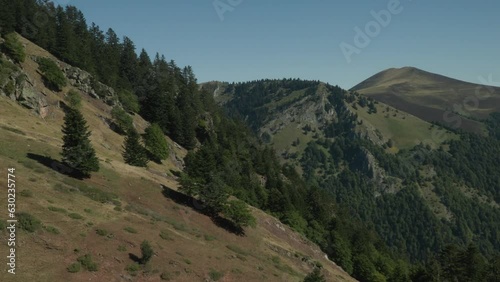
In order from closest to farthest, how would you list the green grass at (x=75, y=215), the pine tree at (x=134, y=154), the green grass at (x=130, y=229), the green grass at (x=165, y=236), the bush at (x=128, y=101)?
the green grass at (x=75, y=215)
the green grass at (x=130, y=229)
the green grass at (x=165, y=236)
the pine tree at (x=134, y=154)
the bush at (x=128, y=101)

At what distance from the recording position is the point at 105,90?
104 metres

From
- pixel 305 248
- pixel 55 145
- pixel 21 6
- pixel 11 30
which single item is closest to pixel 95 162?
pixel 55 145

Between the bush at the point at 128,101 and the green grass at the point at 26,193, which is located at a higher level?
the bush at the point at 128,101

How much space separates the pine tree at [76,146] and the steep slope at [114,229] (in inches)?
78.1

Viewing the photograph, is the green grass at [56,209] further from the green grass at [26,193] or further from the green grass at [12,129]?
the green grass at [12,129]

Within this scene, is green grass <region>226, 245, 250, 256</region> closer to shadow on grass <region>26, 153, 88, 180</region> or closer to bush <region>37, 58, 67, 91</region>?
shadow on grass <region>26, 153, 88, 180</region>

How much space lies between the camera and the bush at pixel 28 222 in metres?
31.8

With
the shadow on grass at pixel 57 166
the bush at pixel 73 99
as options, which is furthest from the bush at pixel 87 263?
the bush at pixel 73 99

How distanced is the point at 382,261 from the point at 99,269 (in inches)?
3581

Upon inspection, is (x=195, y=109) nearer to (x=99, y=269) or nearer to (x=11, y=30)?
(x=11, y=30)

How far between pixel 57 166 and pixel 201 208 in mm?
22286

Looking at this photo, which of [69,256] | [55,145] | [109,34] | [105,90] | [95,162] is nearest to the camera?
[69,256]

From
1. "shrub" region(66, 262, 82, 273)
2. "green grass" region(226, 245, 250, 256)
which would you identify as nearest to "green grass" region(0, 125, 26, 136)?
"shrub" region(66, 262, 82, 273)

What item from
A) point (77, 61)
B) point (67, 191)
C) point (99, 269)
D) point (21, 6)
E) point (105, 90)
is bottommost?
point (99, 269)
